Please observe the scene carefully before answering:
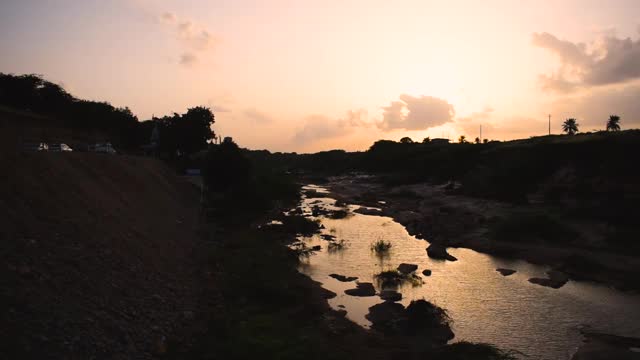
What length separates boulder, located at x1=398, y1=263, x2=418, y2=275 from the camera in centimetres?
3378

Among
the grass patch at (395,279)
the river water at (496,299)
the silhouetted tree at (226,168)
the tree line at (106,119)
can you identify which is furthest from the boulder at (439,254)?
the tree line at (106,119)

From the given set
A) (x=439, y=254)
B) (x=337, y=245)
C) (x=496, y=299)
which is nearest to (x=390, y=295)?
(x=496, y=299)

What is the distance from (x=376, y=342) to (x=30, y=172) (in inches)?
848

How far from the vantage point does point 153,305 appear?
19.3 metres

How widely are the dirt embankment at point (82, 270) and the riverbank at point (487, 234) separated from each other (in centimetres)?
2926

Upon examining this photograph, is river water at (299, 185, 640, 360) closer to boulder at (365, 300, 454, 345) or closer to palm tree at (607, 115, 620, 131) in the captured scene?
boulder at (365, 300, 454, 345)

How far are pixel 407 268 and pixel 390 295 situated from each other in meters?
7.19

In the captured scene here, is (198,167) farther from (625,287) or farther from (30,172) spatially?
(625,287)

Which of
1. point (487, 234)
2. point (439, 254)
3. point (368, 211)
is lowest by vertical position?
point (439, 254)

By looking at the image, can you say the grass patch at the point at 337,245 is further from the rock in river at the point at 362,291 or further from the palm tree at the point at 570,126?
the palm tree at the point at 570,126

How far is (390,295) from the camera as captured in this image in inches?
1091

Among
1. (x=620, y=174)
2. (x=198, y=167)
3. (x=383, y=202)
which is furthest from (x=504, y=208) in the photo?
(x=198, y=167)

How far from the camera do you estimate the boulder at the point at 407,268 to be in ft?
111

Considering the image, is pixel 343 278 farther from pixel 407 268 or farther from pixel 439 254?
pixel 439 254
